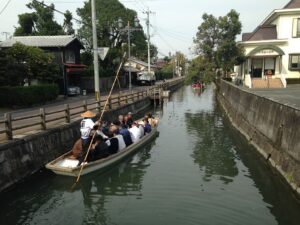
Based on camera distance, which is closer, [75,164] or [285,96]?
[75,164]

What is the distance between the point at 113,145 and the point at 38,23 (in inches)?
1698

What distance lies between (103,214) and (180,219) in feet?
7.76

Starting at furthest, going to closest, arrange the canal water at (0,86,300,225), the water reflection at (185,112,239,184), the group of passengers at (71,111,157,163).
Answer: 1. the water reflection at (185,112,239,184)
2. the group of passengers at (71,111,157,163)
3. the canal water at (0,86,300,225)

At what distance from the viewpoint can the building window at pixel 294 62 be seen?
35312 mm

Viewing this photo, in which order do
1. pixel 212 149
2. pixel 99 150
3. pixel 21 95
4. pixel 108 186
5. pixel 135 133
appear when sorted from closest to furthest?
pixel 108 186 → pixel 99 150 → pixel 135 133 → pixel 212 149 → pixel 21 95

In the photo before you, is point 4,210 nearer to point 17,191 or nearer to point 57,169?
point 17,191

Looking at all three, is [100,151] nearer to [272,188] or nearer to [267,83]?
[272,188]

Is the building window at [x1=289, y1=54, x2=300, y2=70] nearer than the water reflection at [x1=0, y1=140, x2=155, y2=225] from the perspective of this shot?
No

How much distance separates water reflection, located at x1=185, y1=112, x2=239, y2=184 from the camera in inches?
573

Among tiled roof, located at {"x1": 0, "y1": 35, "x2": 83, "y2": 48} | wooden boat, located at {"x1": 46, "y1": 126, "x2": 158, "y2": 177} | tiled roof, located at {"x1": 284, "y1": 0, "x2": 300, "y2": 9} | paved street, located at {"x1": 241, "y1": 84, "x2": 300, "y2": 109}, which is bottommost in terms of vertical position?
wooden boat, located at {"x1": 46, "y1": 126, "x2": 158, "y2": 177}

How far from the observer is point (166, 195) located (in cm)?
1162

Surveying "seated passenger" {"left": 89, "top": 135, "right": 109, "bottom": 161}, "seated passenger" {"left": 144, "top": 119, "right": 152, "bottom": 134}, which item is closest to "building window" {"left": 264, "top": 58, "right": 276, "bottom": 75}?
"seated passenger" {"left": 144, "top": 119, "right": 152, "bottom": 134}

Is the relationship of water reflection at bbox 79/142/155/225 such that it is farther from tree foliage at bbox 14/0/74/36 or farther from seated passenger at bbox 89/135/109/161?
tree foliage at bbox 14/0/74/36

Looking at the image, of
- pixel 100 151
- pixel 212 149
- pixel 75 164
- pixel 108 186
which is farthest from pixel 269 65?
pixel 75 164
